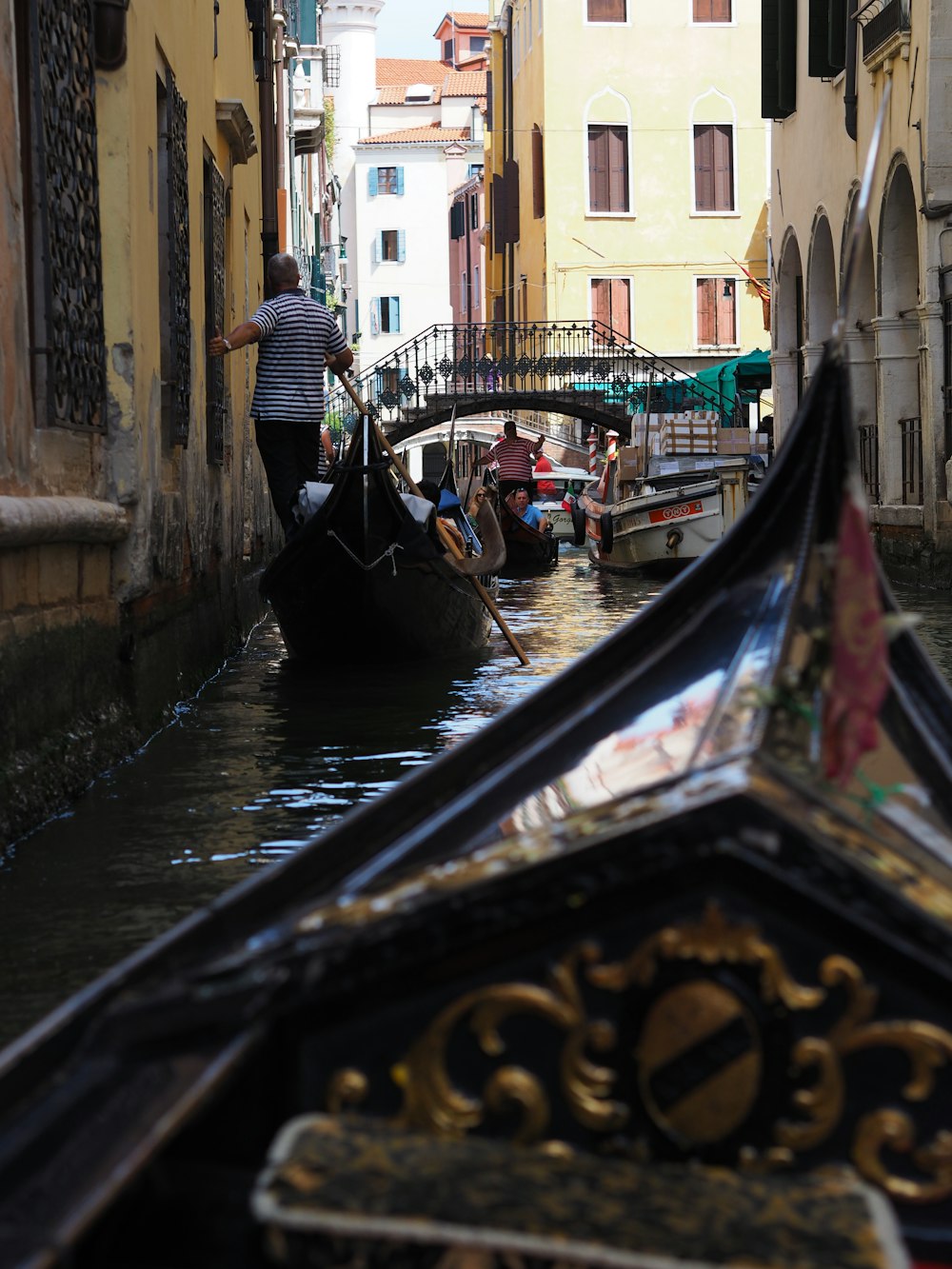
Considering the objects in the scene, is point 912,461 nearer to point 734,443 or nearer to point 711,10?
point 734,443

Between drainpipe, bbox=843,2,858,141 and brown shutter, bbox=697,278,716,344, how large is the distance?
11.1 meters

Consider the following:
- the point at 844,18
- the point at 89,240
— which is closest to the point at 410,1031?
the point at 89,240

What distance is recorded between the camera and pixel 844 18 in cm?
1222

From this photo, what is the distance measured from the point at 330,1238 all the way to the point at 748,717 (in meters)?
0.52

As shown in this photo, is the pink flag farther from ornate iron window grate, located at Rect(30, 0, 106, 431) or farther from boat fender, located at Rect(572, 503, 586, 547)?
boat fender, located at Rect(572, 503, 586, 547)

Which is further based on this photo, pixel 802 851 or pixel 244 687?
pixel 244 687

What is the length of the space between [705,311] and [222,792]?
20.0 metres

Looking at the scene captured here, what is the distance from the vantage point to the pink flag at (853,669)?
1.29 metres

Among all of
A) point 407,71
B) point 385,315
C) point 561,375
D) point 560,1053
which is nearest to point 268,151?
point 560,1053

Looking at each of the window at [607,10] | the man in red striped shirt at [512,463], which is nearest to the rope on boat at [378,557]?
the man in red striped shirt at [512,463]

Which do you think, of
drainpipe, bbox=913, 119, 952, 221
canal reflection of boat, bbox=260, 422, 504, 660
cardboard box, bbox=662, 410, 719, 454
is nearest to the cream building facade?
drainpipe, bbox=913, 119, 952, 221

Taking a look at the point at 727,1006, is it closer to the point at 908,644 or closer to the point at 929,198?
the point at 908,644

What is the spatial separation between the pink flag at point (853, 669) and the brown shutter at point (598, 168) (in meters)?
22.6

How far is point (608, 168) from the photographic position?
23.3m
